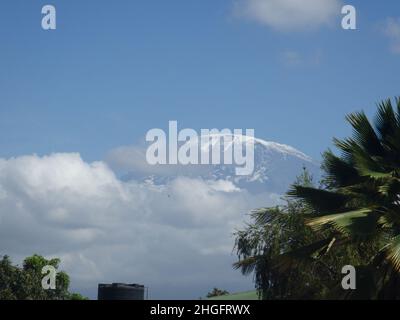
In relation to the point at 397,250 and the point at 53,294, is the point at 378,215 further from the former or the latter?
the point at 53,294

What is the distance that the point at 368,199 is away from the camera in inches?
864

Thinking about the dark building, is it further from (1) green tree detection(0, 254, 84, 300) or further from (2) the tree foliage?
(1) green tree detection(0, 254, 84, 300)

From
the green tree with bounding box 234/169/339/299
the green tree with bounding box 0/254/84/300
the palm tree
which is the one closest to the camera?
the palm tree

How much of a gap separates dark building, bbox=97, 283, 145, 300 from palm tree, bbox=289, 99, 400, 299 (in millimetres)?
11423

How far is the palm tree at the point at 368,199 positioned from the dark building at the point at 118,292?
11.4m

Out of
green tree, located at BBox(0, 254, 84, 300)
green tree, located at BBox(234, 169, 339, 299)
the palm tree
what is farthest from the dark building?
green tree, located at BBox(0, 254, 84, 300)

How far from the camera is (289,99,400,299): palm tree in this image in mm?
20250

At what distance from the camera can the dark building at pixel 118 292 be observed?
32000mm

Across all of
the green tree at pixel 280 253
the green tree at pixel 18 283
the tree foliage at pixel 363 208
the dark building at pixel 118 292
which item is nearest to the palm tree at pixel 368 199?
the tree foliage at pixel 363 208

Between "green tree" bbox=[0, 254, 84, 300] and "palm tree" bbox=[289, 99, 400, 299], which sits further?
"green tree" bbox=[0, 254, 84, 300]

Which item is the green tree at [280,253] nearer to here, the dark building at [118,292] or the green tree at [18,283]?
the dark building at [118,292]
